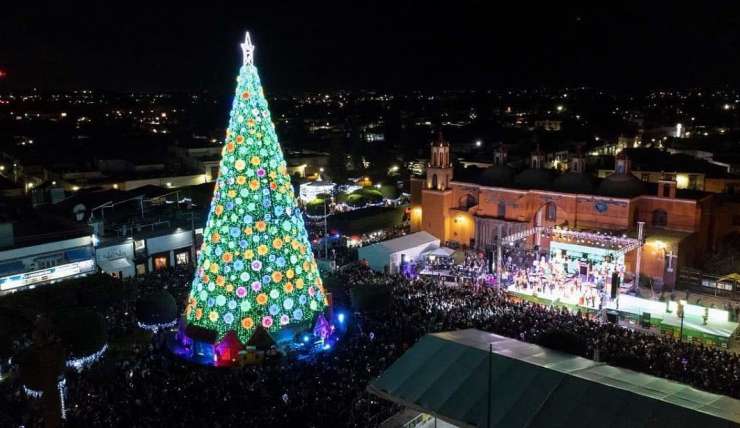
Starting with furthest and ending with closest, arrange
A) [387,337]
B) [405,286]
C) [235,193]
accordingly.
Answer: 1. [405,286]
2. [387,337]
3. [235,193]

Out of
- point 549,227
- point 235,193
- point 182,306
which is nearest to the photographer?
point 235,193

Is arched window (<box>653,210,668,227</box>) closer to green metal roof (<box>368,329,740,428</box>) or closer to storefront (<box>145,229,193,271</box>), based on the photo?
green metal roof (<box>368,329,740,428</box>)

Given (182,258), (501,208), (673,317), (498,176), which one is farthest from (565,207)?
(182,258)

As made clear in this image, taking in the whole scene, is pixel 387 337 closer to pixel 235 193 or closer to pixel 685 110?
pixel 235 193

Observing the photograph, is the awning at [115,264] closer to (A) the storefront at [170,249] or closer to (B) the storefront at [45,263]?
(A) the storefront at [170,249]

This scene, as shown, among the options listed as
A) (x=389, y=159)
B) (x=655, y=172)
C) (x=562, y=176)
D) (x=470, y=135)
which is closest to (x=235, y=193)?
(x=562, y=176)

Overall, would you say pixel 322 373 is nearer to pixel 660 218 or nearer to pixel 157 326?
pixel 157 326

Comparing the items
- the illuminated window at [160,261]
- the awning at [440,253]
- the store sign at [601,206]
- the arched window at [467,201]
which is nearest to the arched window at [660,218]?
the store sign at [601,206]

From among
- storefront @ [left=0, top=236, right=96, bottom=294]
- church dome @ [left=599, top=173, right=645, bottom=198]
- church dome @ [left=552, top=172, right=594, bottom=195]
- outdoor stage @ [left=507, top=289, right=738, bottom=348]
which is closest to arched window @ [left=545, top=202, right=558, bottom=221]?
church dome @ [left=552, top=172, right=594, bottom=195]
